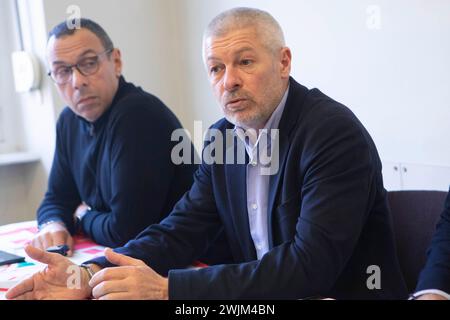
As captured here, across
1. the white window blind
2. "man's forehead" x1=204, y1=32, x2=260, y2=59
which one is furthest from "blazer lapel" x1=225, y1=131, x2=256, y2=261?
the white window blind

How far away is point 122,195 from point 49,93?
1451 millimetres

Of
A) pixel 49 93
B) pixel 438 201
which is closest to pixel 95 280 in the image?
pixel 438 201

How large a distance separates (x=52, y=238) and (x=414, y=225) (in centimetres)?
111

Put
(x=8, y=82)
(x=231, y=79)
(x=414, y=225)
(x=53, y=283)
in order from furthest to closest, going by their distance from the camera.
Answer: (x=8, y=82) → (x=414, y=225) → (x=231, y=79) → (x=53, y=283)

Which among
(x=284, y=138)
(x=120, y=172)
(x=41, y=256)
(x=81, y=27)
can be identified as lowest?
(x=41, y=256)

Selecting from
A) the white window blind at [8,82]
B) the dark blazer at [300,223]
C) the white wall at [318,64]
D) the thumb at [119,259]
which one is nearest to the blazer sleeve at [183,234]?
the dark blazer at [300,223]

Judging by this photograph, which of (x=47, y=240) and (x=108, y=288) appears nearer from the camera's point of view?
(x=108, y=288)

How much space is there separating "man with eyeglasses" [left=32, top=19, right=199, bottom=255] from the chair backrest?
75cm

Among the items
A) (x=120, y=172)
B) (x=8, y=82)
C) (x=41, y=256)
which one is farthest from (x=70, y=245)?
(x=8, y=82)

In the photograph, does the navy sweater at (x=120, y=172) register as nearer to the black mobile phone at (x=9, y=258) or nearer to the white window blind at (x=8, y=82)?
the black mobile phone at (x=9, y=258)

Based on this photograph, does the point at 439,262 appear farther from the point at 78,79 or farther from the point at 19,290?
the point at 78,79

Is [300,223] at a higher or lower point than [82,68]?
lower

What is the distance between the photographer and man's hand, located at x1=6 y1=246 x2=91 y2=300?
1.22 m

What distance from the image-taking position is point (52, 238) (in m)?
1.74
